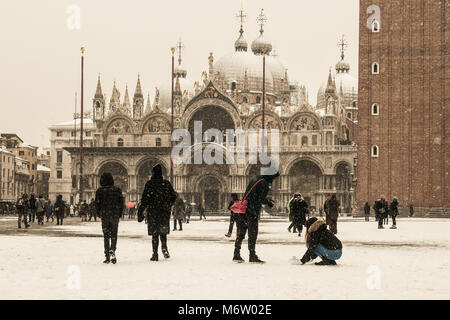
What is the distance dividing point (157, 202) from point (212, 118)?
196ft

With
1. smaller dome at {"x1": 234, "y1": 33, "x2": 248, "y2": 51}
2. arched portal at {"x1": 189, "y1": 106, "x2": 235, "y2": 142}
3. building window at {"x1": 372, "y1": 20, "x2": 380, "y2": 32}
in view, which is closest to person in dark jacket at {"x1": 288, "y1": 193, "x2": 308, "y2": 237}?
building window at {"x1": 372, "y1": 20, "x2": 380, "y2": 32}

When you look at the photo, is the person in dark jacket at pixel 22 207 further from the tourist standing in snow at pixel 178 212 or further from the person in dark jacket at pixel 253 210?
the person in dark jacket at pixel 253 210

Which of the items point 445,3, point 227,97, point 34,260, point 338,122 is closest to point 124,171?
point 227,97

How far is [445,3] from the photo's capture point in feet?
166

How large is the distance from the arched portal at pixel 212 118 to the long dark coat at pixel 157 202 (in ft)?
194

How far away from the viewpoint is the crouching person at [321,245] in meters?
13.0

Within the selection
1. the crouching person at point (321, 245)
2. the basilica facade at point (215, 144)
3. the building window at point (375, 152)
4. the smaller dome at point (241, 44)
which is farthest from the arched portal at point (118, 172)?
the crouching person at point (321, 245)

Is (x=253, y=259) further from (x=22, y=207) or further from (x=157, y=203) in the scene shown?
(x=22, y=207)

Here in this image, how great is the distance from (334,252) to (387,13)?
40793mm

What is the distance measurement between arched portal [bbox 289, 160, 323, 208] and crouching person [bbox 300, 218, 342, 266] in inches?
2190

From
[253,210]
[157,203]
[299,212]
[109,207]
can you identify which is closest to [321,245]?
[253,210]

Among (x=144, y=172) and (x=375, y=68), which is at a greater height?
(x=375, y=68)

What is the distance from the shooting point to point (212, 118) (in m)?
73.0
